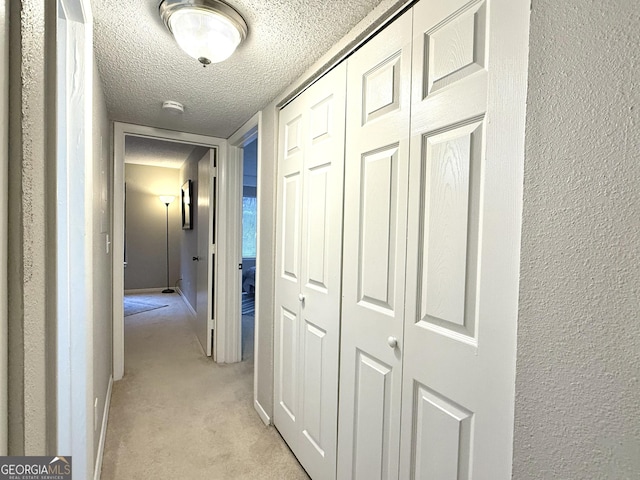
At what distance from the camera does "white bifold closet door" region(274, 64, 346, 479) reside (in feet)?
4.77

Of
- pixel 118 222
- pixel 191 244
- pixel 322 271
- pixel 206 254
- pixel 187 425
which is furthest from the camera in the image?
pixel 191 244

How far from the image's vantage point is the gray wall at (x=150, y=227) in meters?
5.61

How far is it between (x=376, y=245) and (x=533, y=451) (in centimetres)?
72

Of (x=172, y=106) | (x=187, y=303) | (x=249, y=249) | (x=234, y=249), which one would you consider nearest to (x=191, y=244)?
(x=187, y=303)

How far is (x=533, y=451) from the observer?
2.33ft

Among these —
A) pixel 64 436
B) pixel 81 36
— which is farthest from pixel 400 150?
pixel 64 436

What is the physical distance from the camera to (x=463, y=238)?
0.90 metres

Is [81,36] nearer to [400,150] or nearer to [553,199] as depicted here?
[400,150]

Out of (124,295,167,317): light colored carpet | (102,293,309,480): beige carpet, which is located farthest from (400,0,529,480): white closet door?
(124,295,167,317): light colored carpet

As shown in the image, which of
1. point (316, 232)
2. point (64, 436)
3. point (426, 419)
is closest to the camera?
point (426, 419)

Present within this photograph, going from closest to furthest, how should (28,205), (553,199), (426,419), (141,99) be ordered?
(28,205), (553,199), (426,419), (141,99)

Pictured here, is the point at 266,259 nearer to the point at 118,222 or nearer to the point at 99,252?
the point at 99,252

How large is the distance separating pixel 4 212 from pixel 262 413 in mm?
2070

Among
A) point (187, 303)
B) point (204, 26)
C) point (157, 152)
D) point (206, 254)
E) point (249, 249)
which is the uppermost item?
point (157, 152)
